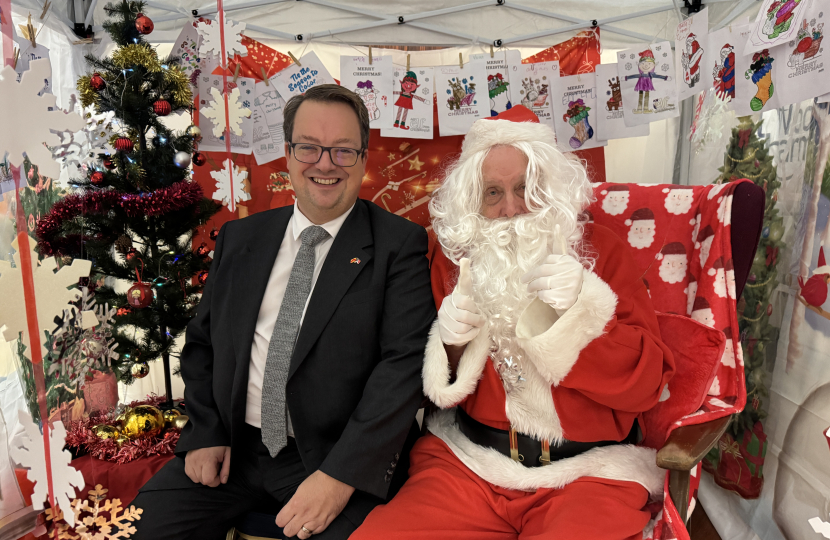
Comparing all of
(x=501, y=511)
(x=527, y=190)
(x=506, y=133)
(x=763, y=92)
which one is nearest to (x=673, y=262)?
(x=527, y=190)

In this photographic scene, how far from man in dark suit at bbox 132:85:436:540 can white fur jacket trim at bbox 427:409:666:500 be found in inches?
11.5

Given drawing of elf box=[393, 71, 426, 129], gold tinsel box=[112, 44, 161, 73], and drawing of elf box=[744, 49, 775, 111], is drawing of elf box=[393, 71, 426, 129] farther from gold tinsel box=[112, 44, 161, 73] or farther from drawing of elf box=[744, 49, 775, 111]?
drawing of elf box=[744, 49, 775, 111]

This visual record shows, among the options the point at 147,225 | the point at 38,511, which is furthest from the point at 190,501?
the point at 147,225

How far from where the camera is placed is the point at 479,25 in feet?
11.8

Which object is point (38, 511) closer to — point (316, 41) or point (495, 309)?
point (495, 309)

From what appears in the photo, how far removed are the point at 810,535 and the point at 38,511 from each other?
2.51 m

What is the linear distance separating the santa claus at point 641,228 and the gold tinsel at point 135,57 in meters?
2.16

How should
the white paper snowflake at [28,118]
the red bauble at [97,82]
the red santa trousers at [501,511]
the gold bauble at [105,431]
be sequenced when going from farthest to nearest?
the gold bauble at [105,431]
the red bauble at [97,82]
the red santa trousers at [501,511]
the white paper snowflake at [28,118]

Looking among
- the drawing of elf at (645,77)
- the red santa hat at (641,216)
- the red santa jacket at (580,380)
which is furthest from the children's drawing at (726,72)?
the red santa jacket at (580,380)

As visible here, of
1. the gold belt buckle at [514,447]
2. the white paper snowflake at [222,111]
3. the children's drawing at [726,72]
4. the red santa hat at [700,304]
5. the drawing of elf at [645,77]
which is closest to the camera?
the gold belt buckle at [514,447]

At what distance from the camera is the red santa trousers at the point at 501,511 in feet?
4.59

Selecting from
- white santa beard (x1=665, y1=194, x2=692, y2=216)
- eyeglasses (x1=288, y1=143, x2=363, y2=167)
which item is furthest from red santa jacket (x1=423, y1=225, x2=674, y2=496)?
eyeglasses (x1=288, y1=143, x2=363, y2=167)

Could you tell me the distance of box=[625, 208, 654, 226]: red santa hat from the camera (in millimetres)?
2074

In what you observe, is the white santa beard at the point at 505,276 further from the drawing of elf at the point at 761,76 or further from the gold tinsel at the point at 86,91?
the gold tinsel at the point at 86,91
